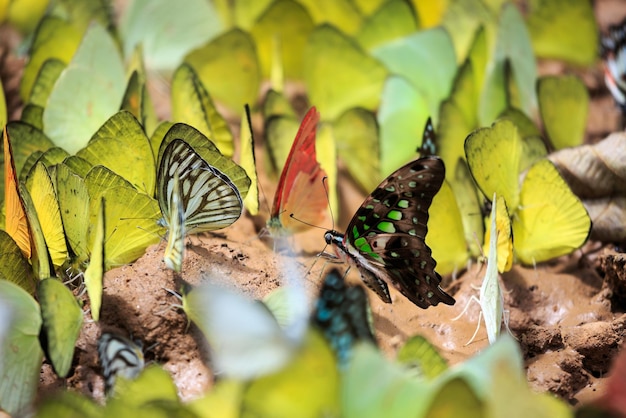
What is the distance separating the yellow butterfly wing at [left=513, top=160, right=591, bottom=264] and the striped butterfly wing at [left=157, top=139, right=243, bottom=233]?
0.75 metres

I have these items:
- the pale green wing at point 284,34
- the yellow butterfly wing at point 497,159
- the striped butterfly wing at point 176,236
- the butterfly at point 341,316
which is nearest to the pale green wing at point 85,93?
the pale green wing at point 284,34

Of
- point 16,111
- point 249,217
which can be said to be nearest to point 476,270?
point 249,217

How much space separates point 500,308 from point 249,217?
30.0 inches

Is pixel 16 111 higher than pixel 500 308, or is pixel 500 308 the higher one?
pixel 16 111

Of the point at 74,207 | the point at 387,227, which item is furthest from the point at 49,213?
the point at 387,227

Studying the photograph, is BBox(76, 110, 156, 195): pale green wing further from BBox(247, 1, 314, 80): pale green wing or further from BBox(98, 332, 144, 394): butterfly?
BBox(247, 1, 314, 80): pale green wing

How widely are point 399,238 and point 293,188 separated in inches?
13.4

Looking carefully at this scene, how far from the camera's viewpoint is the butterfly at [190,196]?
63.3 inches

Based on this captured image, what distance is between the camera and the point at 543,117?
7.91ft

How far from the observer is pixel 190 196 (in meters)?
1.75

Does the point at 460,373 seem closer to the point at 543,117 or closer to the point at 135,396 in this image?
the point at 135,396

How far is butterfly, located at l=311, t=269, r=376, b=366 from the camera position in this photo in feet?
4.29

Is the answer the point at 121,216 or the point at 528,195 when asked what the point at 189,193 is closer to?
the point at 121,216

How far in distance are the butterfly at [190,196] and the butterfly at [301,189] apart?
0.17m
